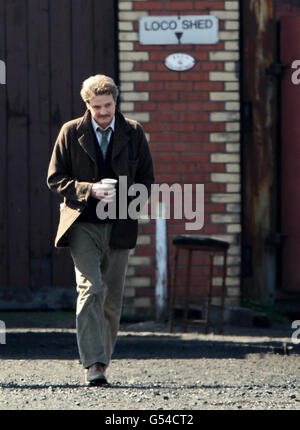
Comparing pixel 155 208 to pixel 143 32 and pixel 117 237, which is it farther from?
pixel 117 237

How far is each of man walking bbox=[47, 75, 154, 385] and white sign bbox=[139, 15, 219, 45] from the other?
2376mm

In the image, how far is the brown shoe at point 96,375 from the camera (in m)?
5.84

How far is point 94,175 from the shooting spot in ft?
19.7

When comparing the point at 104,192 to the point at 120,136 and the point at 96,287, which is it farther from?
the point at 96,287

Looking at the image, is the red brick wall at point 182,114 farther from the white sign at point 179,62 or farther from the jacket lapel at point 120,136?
the jacket lapel at point 120,136

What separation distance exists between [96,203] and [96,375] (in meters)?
0.99

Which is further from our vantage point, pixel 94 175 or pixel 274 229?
pixel 274 229

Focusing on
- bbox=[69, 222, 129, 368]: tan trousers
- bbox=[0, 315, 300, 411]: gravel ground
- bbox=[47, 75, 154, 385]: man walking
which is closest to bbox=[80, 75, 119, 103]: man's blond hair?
bbox=[47, 75, 154, 385]: man walking

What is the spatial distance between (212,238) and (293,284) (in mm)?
1036

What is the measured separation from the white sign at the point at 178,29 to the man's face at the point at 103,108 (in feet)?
8.27

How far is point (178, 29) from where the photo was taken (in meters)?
8.35

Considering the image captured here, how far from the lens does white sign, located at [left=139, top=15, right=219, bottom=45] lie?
835cm

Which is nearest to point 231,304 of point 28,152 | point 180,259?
point 180,259

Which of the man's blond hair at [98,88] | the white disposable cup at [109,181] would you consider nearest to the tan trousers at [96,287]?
the white disposable cup at [109,181]
